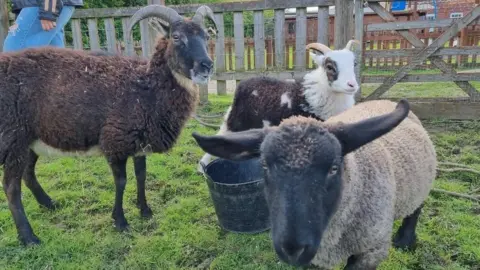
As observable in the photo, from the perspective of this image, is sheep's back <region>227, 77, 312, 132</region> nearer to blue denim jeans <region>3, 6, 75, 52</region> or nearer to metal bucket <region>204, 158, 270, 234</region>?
metal bucket <region>204, 158, 270, 234</region>

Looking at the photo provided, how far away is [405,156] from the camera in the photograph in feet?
10.1

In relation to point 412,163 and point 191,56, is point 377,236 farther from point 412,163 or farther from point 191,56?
point 191,56

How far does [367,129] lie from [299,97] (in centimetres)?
325

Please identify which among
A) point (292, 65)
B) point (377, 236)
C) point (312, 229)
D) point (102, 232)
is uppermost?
point (292, 65)

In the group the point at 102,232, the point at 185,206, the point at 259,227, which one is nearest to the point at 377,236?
the point at 259,227

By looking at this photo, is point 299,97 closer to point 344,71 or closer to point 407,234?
point 344,71

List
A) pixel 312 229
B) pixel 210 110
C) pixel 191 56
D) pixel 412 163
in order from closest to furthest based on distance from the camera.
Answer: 1. pixel 312 229
2. pixel 412 163
3. pixel 191 56
4. pixel 210 110

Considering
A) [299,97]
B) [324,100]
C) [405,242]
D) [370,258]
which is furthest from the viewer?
[299,97]

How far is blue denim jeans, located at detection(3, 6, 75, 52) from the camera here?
16.1 ft

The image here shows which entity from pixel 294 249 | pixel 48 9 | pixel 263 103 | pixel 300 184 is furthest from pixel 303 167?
pixel 48 9

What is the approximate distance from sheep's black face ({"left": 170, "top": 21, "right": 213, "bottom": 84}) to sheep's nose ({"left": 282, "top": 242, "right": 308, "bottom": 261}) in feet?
8.12

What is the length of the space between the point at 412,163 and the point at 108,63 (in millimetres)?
3078

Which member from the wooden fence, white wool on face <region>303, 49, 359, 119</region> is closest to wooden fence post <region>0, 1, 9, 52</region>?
the wooden fence

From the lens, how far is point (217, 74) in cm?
895
